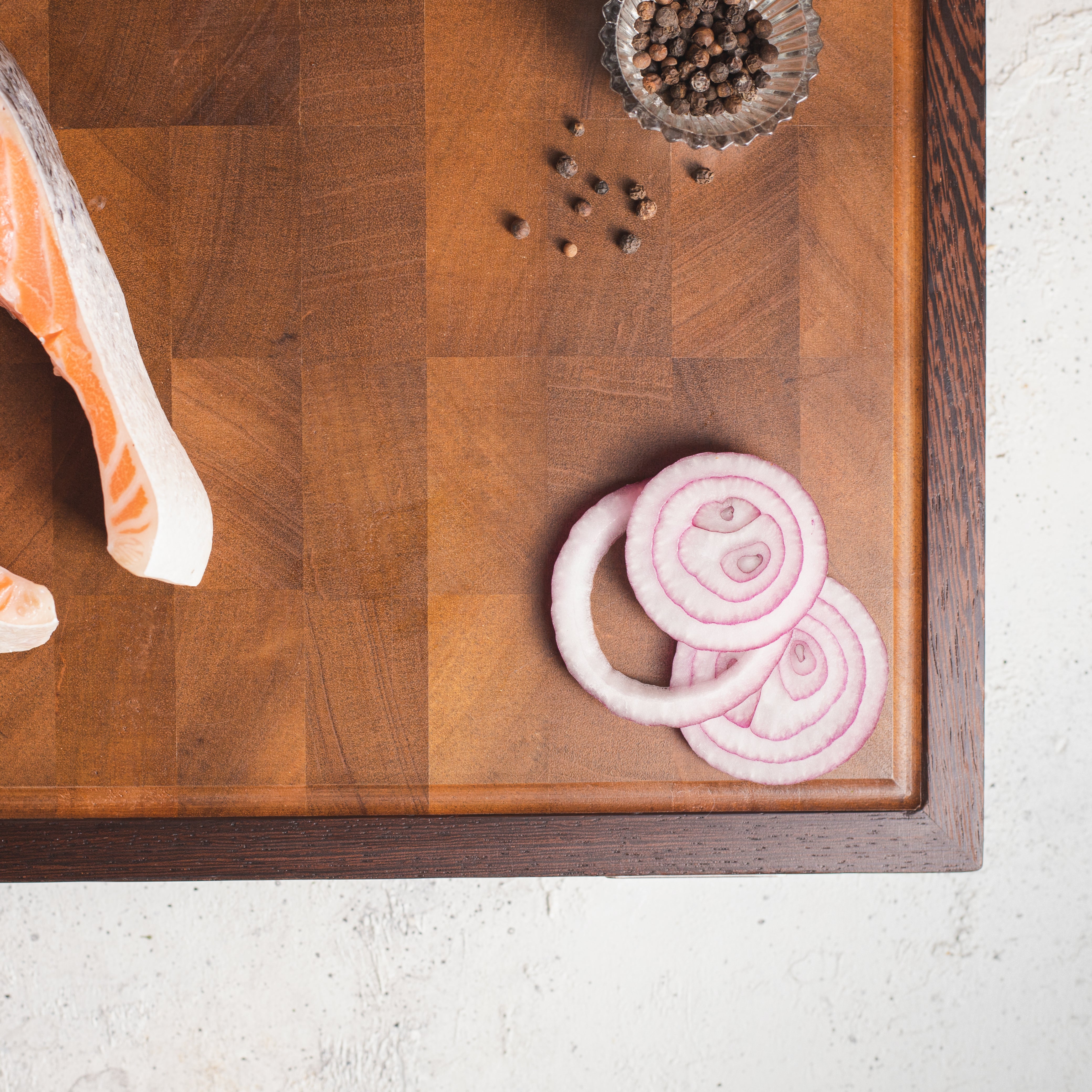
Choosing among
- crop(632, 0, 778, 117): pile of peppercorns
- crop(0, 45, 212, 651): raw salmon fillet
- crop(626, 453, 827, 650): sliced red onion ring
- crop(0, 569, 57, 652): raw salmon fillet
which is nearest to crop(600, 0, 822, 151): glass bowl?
crop(632, 0, 778, 117): pile of peppercorns

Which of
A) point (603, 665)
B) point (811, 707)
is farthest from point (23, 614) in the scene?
point (811, 707)

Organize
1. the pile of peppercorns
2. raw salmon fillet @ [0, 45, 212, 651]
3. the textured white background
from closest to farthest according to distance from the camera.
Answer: raw salmon fillet @ [0, 45, 212, 651] → the pile of peppercorns → the textured white background

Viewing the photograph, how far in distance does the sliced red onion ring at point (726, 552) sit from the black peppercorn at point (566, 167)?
52 cm

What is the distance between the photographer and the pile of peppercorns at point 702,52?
4.04 feet

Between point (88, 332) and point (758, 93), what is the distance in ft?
3.66

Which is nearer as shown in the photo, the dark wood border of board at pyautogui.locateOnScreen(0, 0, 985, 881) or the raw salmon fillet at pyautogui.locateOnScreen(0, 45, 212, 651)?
the raw salmon fillet at pyautogui.locateOnScreen(0, 45, 212, 651)

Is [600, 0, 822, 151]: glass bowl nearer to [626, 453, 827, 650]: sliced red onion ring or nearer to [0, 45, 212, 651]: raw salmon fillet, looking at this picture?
[626, 453, 827, 650]: sliced red onion ring

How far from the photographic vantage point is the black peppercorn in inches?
51.3

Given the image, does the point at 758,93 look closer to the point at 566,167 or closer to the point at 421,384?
the point at 566,167

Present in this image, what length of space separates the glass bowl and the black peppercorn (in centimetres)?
12

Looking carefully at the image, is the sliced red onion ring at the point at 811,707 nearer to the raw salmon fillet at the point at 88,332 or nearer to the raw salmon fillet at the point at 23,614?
the raw salmon fillet at the point at 88,332

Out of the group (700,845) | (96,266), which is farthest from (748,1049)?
(96,266)

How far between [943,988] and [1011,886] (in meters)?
0.25

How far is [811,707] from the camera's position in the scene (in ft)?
4.36
